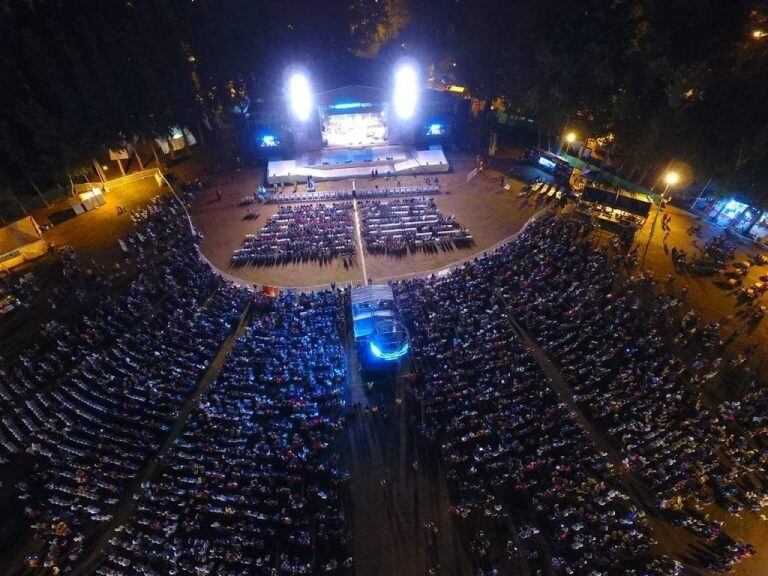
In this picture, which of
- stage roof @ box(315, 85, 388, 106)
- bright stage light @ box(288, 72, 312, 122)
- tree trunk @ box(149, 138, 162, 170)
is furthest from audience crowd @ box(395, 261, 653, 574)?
tree trunk @ box(149, 138, 162, 170)

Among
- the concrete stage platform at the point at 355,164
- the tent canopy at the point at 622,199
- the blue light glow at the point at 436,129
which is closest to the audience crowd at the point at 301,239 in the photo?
the concrete stage platform at the point at 355,164

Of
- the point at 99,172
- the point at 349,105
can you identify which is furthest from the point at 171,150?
the point at 349,105

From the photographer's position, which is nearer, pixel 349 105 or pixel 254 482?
pixel 254 482

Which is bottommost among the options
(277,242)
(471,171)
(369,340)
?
(369,340)

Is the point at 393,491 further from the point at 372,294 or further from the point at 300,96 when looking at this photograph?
the point at 300,96

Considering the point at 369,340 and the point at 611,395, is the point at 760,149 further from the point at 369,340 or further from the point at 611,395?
the point at 369,340

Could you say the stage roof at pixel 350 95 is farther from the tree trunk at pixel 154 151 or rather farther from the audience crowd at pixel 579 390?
the audience crowd at pixel 579 390

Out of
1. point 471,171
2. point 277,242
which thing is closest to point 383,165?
point 471,171

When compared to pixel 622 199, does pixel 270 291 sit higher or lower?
lower
